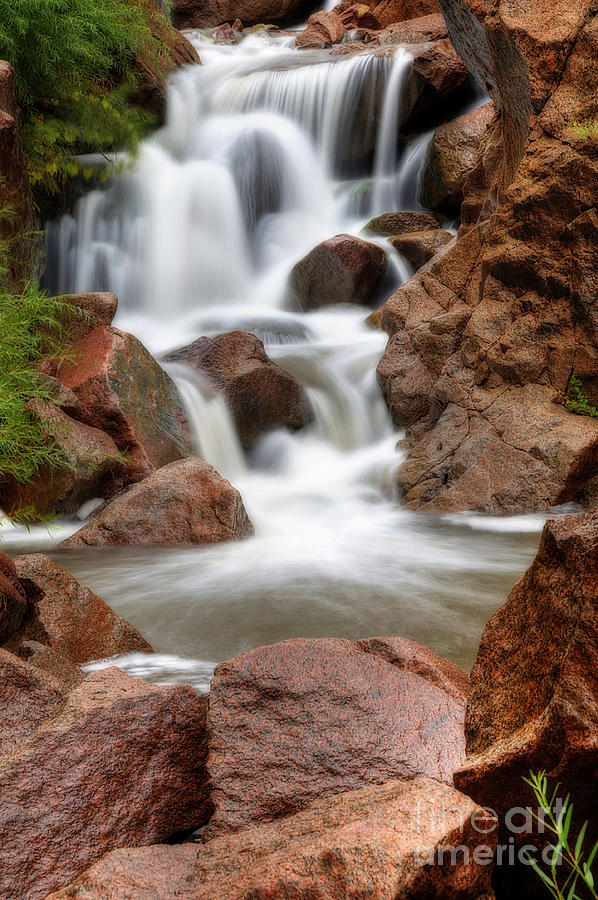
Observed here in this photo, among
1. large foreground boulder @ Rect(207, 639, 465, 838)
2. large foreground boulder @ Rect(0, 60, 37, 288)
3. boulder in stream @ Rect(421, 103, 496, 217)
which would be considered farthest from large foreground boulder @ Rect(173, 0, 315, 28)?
large foreground boulder @ Rect(207, 639, 465, 838)

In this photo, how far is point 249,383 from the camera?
7938 millimetres

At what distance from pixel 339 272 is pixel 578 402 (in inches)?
216

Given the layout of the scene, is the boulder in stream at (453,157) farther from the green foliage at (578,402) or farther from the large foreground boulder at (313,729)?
the large foreground boulder at (313,729)

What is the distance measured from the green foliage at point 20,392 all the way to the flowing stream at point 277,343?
68 cm

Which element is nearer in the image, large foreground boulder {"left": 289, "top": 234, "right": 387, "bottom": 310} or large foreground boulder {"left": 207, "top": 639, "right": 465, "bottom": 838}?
large foreground boulder {"left": 207, "top": 639, "right": 465, "bottom": 838}

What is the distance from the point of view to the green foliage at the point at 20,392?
4246 mm

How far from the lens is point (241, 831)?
1.77 meters

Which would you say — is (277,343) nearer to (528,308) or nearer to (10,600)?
(528,308)

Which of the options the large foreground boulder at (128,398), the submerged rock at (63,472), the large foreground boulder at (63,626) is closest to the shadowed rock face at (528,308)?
the large foreground boulder at (128,398)

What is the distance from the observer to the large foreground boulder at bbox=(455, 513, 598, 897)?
133 cm

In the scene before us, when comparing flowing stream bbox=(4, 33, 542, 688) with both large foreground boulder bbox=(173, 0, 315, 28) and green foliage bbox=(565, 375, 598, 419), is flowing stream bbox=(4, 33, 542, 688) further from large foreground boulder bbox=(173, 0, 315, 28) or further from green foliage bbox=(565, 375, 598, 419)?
large foreground boulder bbox=(173, 0, 315, 28)

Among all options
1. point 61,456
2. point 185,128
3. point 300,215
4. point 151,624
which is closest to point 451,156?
point 300,215

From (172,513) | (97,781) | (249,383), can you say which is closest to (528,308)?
(249,383)

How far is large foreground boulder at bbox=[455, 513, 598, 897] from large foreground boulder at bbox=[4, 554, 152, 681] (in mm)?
1950
